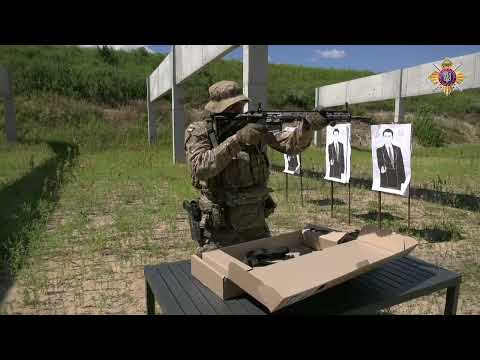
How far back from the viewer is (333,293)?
5.39 feet

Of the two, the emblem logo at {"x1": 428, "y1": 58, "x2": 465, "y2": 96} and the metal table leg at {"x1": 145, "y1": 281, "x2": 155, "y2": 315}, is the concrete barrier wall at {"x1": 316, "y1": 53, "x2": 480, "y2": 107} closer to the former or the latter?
the emblem logo at {"x1": 428, "y1": 58, "x2": 465, "y2": 96}

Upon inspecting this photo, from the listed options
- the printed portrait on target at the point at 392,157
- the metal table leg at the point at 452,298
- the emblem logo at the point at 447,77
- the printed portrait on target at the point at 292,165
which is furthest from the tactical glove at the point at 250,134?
the emblem logo at the point at 447,77

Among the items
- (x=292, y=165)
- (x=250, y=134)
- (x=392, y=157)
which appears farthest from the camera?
(x=292, y=165)

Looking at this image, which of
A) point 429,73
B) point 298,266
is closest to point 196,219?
point 298,266

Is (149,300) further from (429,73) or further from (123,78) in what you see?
(123,78)

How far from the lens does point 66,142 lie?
14.8m

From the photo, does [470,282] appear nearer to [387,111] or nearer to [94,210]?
[94,210]

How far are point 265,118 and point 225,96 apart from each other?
28 centimetres

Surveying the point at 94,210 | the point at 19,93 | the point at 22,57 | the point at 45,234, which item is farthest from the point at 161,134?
the point at 45,234

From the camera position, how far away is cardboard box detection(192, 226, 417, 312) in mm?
1381

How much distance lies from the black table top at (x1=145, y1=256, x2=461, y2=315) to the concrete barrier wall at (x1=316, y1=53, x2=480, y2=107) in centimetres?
896

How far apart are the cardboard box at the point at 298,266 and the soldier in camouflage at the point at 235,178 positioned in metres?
0.38

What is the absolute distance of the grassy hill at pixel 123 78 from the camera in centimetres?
1758

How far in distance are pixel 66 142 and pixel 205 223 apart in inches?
566
